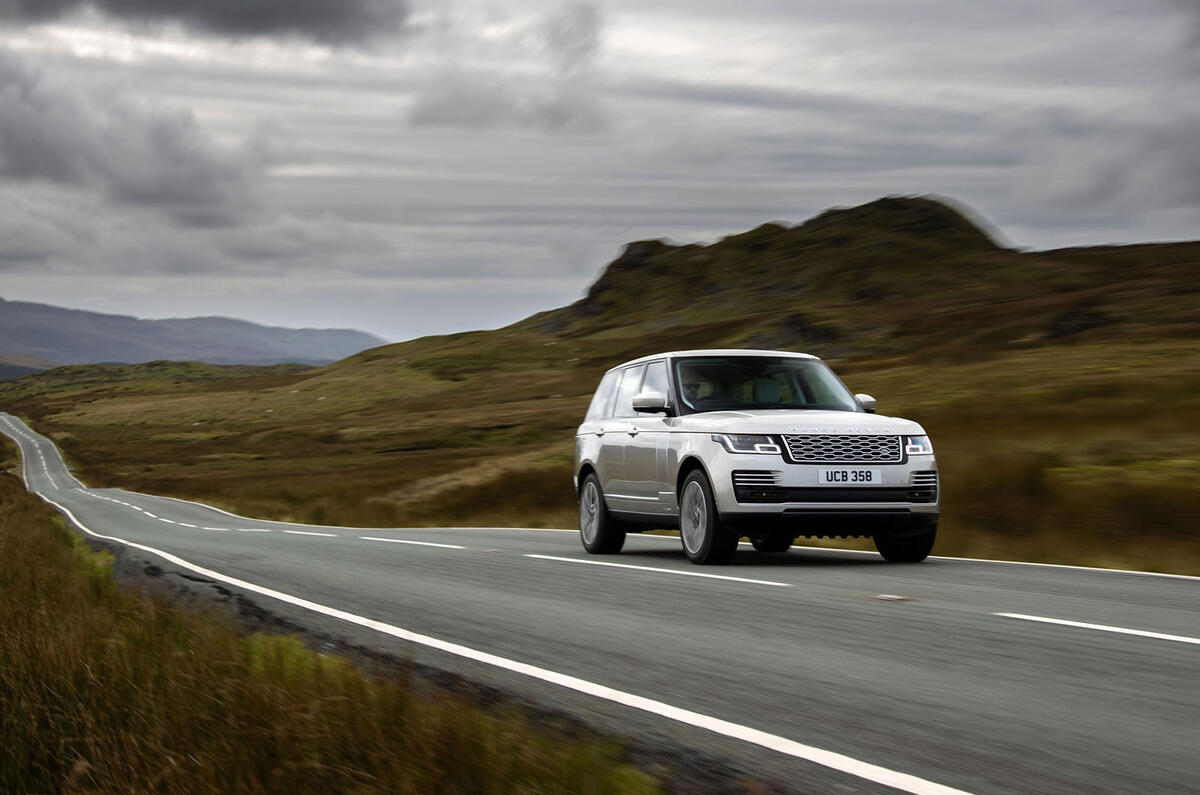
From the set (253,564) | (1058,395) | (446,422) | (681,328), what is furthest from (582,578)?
(681,328)

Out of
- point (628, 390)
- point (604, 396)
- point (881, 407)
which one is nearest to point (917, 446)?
point (628, 390)

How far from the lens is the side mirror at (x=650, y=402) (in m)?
12.3

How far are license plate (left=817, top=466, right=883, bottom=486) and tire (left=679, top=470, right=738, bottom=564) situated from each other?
1008 millimetres

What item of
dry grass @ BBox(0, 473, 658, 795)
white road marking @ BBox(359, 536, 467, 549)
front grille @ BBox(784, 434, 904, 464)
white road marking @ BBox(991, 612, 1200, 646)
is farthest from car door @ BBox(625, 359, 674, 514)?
dry grass @ BBox(0, 473, 658, 795)

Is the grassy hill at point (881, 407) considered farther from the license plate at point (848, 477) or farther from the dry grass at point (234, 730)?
the dry grass at point (234, 730)

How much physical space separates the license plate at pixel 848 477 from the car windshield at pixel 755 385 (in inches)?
62.7

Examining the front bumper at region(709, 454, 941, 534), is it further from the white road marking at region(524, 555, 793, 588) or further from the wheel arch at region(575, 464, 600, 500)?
the wheel arch at region(575, 464, 600, 500)

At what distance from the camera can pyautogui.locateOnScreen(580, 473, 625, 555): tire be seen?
14.0 m

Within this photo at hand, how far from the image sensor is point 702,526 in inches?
465

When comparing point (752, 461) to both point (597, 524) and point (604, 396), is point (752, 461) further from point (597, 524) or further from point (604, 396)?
point (604, 396)

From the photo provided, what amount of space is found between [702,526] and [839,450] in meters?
1.46

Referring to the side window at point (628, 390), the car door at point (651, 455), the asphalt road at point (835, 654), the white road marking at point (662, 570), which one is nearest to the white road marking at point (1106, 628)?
the asphalt road at point (835, 654)

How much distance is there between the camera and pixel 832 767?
4.61 metres

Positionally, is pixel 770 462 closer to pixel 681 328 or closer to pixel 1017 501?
pixel 1017 501
